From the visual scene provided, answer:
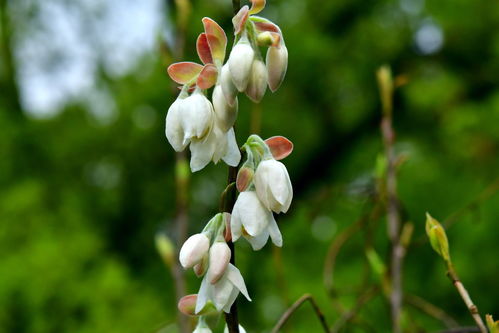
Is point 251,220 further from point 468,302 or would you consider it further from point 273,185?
point 468,302

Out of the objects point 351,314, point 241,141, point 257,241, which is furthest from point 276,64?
point 241,141

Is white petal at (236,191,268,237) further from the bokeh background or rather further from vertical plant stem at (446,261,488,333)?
the bokeh background

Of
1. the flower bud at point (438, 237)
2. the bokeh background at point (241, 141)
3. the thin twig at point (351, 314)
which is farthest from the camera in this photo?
the bokeh background at point (241, 141)

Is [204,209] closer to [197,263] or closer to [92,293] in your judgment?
[92,293]

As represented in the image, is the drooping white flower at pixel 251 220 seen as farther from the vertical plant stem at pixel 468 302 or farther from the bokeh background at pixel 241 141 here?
the bokeh background at pixel 241 141

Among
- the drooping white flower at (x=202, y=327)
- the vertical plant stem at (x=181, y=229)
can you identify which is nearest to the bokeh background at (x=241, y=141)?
the vertical plant stem at (x=181, y=229)

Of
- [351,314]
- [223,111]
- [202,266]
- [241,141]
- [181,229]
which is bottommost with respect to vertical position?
[241,141]

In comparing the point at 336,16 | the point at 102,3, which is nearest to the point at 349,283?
the point at 336,16

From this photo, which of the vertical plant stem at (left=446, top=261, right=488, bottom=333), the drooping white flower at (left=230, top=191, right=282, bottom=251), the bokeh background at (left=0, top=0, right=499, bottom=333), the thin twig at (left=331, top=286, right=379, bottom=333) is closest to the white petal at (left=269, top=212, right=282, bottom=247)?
the drooping white flower at (left=230, top=191, right=282, bottom=251)
